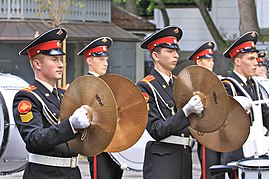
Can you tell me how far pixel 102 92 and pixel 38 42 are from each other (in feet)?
3.24

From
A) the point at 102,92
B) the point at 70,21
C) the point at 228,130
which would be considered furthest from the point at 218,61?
the point at 102,92

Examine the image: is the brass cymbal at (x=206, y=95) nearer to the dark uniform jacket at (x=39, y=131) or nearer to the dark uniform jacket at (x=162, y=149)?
the dark uniform jacket at (x=162, y=149)

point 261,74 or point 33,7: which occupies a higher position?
point 33,7

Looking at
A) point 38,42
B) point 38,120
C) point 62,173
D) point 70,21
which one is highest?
point 70,21

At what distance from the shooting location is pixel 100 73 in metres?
8.59

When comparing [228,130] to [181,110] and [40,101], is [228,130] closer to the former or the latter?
[181,110]

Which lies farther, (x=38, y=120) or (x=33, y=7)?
(x=33, y=7)

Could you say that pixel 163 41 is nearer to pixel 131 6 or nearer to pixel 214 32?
pixel 214 32

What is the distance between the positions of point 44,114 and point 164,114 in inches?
47.5

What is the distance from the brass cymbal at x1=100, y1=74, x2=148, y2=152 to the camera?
582cm

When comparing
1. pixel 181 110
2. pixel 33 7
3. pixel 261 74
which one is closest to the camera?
pixel 181 110

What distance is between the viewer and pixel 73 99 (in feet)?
17.0

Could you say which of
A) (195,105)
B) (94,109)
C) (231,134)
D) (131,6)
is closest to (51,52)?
(94,109)

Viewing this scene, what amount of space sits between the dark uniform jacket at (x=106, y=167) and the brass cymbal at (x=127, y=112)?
232 cm
